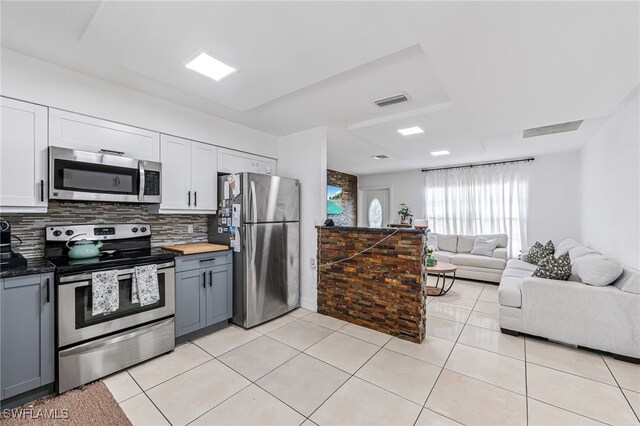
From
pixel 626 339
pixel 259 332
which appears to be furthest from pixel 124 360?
pixel 626 339

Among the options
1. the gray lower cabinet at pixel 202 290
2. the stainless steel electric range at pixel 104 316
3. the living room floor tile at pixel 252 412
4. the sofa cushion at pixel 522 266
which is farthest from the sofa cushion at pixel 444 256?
the stainless steel electric range at pixel 104 316

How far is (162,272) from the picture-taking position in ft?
8.31

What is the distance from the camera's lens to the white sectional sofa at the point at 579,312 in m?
2.44

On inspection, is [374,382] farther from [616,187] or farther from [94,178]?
[616,187]

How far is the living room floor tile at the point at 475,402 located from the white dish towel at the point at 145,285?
2.35m

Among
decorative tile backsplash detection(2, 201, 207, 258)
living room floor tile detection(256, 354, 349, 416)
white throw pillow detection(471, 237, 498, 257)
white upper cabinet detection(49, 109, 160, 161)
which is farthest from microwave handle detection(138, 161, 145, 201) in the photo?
white throw pillow detection(471, 237, 498, 257)

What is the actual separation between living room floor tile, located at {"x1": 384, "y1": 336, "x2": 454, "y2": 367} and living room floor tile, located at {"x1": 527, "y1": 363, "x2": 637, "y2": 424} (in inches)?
25.2

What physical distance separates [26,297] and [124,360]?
0.85 m

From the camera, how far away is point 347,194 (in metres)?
7.86

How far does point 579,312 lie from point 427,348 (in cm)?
150

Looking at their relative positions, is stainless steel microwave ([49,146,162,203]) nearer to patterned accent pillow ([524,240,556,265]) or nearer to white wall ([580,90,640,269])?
white wall ([580,90,640,269])

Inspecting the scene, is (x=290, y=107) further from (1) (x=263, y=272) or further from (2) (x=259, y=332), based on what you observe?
(2) (x=259, y=332)

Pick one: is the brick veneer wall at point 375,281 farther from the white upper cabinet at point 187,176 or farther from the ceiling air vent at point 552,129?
the ceiling air vent at point 552,129

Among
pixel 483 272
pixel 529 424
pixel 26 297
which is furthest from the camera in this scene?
pixel 483 272
